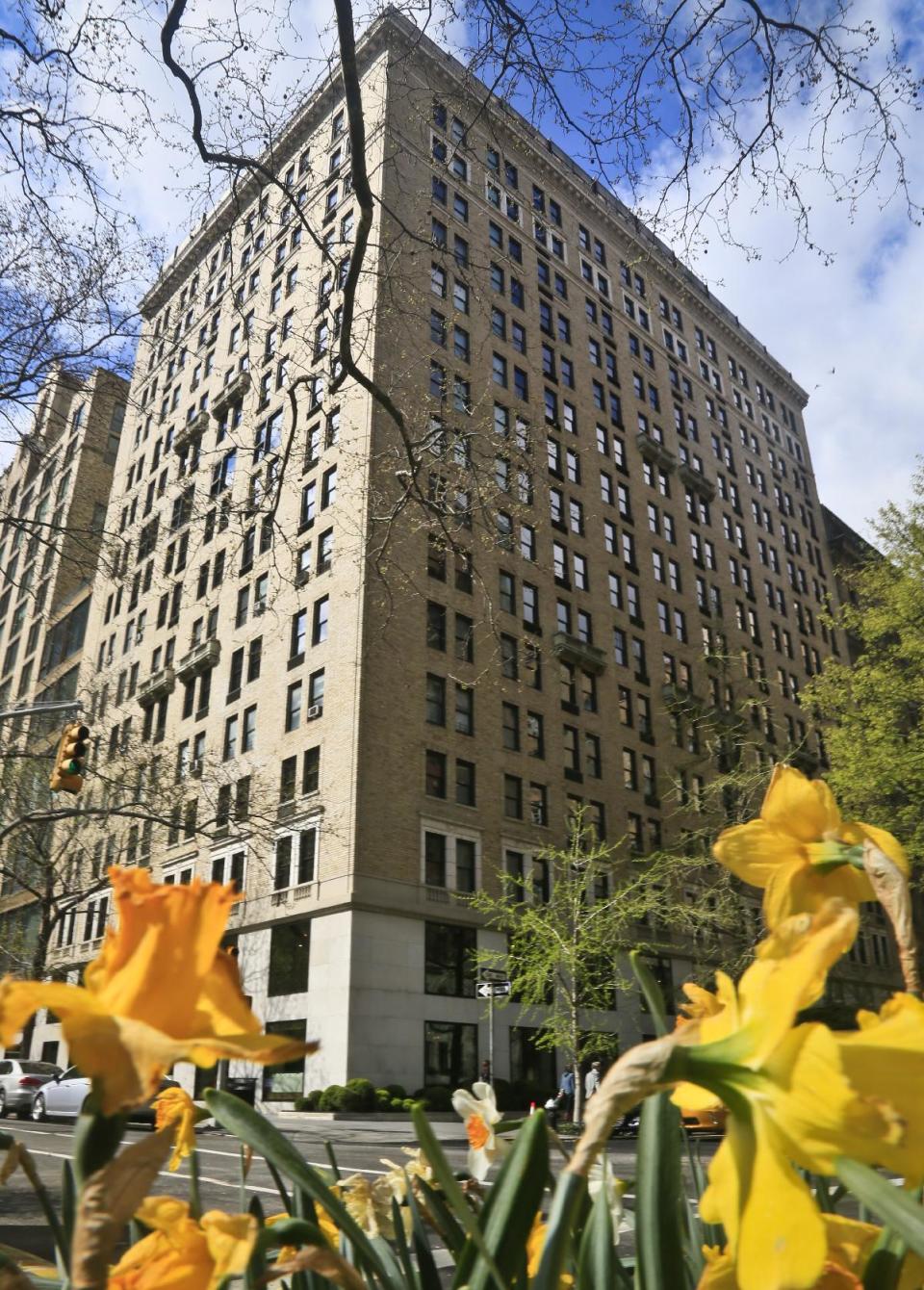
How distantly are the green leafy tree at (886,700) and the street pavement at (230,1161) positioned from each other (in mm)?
9723

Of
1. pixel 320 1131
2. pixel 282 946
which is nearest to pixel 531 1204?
pixel 320 1131

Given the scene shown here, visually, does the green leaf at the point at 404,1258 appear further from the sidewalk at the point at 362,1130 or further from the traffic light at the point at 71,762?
the sidewalk at the point at 362,1130

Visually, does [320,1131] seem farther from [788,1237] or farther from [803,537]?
[803,537]

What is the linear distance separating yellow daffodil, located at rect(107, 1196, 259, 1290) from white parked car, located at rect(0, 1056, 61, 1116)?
25.1 meters

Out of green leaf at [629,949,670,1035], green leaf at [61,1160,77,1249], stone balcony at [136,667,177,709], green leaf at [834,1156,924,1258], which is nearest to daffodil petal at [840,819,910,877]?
green leaf at [629,949,670,1035]

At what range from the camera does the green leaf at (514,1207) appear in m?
0.82

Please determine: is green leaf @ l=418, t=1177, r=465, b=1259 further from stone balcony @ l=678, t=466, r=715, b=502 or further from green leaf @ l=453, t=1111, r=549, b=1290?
stone balcony @ l=678, t=466, r=715, b=502

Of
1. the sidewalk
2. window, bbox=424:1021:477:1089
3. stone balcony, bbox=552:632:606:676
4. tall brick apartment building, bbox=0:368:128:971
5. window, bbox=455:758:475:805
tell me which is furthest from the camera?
stone balcony, bbox=552:632:606:676

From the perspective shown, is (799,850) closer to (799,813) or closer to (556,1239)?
(799,813)

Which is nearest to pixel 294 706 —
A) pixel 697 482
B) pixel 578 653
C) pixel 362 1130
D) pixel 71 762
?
pixel 578 653

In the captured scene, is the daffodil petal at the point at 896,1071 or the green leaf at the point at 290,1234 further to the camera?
the green leaf at the point at 290,1234

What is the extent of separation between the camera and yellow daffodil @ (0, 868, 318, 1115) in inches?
20.9

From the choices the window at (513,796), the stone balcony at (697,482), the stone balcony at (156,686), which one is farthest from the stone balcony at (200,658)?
the stone balcony at (697,482)

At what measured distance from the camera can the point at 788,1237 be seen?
1.88ft
